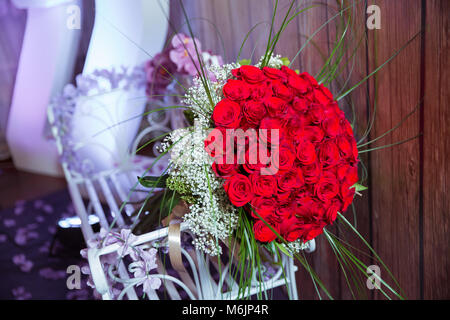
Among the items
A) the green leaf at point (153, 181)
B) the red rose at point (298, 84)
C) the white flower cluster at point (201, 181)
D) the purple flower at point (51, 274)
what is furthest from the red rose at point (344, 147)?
the purple flower at point (51, 274)

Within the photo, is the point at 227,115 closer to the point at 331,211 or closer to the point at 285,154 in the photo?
the point at 285,154

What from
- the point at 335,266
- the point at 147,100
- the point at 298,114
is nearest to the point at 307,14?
the point at 298,114

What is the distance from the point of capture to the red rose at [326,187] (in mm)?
571

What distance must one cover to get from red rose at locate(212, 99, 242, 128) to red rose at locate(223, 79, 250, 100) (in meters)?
0.02

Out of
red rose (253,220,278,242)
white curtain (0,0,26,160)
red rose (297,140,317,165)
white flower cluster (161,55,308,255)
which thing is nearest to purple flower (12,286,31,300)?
white curtain (0,0,26,160)

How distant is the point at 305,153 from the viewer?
0.54 m

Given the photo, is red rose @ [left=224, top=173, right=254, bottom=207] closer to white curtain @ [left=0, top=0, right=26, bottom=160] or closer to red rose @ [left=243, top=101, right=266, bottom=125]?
red rose @ [left=243, top=101, right=266, bottom=125]

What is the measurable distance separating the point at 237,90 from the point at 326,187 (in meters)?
0.22

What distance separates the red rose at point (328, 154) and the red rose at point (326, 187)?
0.07 feet

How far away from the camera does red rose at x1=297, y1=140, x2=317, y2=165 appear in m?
0.54

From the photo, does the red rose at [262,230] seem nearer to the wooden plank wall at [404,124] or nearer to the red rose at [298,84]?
the red rose at [298,84]

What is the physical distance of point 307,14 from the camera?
0.91 meters
